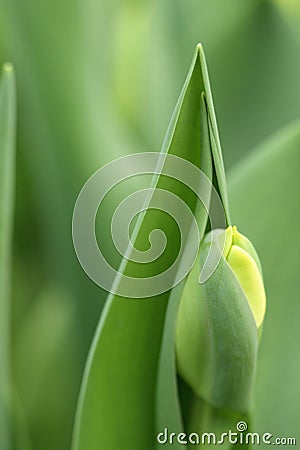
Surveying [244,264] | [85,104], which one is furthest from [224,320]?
[85,104]

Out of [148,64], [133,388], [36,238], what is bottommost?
[133,388]

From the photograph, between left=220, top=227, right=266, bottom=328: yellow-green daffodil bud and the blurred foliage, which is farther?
the blurred foliage

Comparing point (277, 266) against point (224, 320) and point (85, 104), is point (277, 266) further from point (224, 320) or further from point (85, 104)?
point (85, 104)

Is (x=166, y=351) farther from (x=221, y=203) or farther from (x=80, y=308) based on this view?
(x=80, y=308)

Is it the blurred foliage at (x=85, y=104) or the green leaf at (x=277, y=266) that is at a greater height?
the blurred foliage at (x=85, y=104)

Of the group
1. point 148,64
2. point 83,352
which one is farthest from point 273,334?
point 148,64
